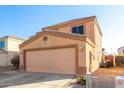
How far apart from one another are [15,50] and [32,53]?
11.8 m

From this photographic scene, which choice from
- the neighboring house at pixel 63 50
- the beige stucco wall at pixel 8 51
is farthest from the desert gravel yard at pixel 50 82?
the beige stucco wall at pixel 8 51

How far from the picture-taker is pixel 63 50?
1336 centimetres

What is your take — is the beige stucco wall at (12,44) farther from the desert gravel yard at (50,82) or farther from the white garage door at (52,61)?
the desert gravel yard at (50,82)

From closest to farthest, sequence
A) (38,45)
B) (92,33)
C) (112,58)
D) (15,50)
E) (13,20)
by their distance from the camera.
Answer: (38,45) < (92,33) < (13,20) < (112,58) < (15,50)

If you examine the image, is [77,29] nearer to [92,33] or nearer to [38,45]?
[92,33]

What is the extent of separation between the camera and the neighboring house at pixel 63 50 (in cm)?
1238

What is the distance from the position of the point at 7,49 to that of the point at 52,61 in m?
13.0

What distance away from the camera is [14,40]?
2661 centimetres

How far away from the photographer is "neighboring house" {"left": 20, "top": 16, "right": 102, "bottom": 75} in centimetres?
1238

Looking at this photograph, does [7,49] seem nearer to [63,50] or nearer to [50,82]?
[63,50]

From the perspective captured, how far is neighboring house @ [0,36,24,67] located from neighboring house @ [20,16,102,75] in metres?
8.59

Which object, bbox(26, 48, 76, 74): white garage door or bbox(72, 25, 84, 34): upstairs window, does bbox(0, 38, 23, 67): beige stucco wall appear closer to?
bbox(26, 48, 76, 74): white garage door

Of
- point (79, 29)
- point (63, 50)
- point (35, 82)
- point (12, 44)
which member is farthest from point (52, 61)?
point (12, 44)

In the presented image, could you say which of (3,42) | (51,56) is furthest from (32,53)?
(3,42)
